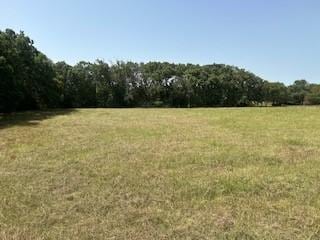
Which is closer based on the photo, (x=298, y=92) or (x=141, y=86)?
(x=141, y=86)

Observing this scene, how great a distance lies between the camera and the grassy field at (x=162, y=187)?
19.3 ft

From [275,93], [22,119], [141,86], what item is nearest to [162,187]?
[22,119]

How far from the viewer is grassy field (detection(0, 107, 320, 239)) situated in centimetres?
588

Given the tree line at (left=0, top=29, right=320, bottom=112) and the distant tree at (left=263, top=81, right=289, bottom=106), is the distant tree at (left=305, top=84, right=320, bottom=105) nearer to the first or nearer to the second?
the tree line at (left=0, top=29, right=320, bottom=112)

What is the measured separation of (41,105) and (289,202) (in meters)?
30.3

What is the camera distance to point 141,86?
1992 inches

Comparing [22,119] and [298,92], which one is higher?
[298,92]

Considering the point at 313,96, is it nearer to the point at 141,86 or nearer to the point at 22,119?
the point at 141,86

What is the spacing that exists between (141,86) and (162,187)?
142 feet

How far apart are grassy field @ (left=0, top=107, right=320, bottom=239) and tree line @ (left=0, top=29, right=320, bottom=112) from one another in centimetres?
2145

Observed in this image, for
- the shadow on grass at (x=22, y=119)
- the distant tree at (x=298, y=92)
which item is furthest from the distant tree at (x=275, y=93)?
the shadow on grass at (x=22, y=119)

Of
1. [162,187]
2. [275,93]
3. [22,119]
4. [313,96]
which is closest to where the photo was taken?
[162,187]

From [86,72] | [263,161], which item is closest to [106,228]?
[263,161]

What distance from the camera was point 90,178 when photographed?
8.56 metres
